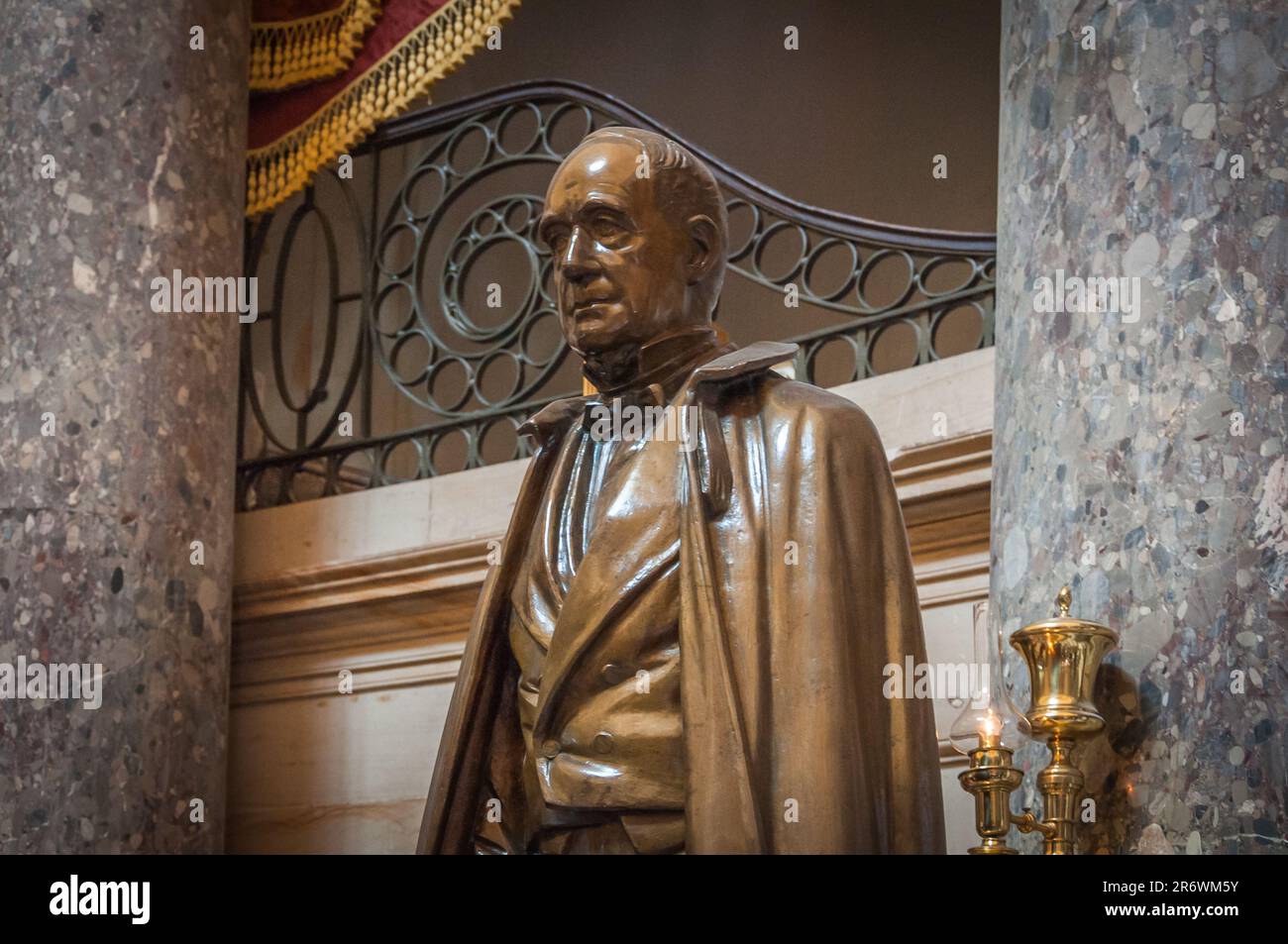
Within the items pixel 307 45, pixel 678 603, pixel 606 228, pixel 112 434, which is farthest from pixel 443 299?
pixel 678 603

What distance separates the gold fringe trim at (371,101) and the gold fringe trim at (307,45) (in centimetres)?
10

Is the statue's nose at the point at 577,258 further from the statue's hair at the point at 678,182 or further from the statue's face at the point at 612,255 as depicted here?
the statue's hair at the point at 678,182

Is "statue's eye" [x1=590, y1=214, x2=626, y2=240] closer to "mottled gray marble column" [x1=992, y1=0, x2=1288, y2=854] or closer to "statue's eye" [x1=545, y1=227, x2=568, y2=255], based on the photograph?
"statue's eye" [x1=545, y1=227, x2=568, y2=255]

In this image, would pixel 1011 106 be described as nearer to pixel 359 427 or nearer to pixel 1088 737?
pixel 1088 737

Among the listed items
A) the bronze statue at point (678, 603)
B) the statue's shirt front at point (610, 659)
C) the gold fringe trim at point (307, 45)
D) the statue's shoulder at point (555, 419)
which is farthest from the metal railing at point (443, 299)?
the statue's shirt front at point (610, 659)

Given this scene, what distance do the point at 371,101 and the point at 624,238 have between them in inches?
130

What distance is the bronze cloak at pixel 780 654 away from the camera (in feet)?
8.68

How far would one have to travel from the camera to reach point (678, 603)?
2805 millimetres

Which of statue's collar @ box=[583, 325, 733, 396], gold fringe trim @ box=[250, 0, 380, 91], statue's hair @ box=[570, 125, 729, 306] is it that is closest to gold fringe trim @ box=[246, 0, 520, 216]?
gold fringe trim @ box=[250, 0, 380, 91]

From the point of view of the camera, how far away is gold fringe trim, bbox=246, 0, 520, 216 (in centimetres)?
597

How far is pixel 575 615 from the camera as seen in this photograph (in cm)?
281

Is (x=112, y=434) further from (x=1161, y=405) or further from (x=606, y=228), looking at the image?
(x=1161, y=405)

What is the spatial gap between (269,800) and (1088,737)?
3.14 metres

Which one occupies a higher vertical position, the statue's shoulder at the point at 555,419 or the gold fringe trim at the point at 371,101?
the gold fringe trim at the point at 371,101
